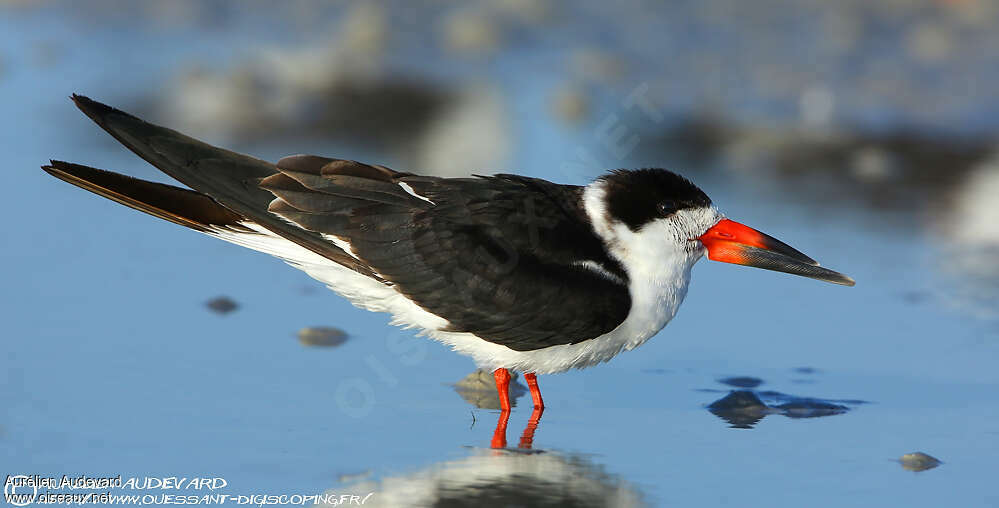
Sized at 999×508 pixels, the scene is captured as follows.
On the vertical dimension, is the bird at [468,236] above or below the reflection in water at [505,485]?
above

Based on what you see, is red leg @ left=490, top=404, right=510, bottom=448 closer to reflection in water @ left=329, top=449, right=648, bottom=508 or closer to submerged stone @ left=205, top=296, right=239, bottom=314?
reflection in water @ left=329, top=449, right=648, bottom=508

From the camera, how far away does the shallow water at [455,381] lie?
354 cm

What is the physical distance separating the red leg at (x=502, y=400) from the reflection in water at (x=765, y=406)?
1.92ft

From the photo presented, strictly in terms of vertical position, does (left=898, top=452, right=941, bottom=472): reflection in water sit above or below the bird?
below

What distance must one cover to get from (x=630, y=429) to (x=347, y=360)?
3.16ft

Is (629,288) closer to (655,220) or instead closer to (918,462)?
(655,220)

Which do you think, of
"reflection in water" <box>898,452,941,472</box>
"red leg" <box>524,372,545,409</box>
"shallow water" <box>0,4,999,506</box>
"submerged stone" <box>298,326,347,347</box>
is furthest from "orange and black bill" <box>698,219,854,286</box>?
"submerged stone" <box>298,326,347,347</box>

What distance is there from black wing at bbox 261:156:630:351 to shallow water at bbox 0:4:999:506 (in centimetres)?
28

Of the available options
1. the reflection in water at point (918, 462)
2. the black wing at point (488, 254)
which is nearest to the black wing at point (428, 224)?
the black wing at point (488, 254)

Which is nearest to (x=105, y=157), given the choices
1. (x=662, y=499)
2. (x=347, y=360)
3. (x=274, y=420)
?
(x=347, y=360)

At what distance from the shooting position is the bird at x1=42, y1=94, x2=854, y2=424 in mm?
4055

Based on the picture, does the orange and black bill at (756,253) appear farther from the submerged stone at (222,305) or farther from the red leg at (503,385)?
the submerged stone at (222,305)

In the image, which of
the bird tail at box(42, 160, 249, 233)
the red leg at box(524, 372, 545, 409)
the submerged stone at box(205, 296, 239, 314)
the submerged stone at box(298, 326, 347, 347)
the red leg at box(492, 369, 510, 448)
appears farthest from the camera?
the submerged stone at box(205, 296, 239, 314)

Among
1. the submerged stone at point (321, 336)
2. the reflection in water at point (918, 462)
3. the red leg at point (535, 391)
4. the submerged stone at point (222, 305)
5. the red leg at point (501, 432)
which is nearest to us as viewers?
the reflection in water at point (918, 462)
